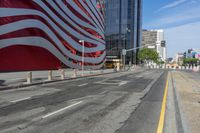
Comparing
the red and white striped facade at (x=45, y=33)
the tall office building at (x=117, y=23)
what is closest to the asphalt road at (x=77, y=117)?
the red and white striped facade at (x=45, y=33)

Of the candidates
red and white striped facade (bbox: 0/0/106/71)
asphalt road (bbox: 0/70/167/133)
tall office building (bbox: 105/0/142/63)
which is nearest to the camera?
asphalt road (bbox: 0/70/167/133)

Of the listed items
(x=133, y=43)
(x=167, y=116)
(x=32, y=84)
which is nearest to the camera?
(x=167, y=116)

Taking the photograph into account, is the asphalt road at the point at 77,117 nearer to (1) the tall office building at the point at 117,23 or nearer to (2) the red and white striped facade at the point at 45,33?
(2) the red and white striped facade at the point at 45,33

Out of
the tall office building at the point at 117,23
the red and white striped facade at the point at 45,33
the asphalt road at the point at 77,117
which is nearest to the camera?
the asphalt road at the point at 77,117

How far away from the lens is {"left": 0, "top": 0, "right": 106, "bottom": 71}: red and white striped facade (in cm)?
3225

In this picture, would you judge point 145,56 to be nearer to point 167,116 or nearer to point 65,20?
point 65,20

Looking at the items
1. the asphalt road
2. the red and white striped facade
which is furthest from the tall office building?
the asphalt road

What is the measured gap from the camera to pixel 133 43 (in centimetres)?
12012

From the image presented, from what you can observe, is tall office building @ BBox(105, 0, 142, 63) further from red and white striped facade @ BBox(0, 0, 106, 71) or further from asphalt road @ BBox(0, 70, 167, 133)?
asphalt road @ BBox(0, 70, 167, 133)

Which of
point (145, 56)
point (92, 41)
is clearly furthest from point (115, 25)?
point (92, 41)

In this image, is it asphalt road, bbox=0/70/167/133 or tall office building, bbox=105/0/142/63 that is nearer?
asphalt road, bbox=0/70/167/133

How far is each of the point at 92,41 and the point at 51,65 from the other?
26.2 metres

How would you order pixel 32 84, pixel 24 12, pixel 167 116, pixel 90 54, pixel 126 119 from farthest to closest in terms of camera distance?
pixel 90 54 → pixel 24 12 → pixel 32 84 → pixel 167 116 → pixel 126 119

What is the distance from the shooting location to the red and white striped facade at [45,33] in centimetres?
3225
